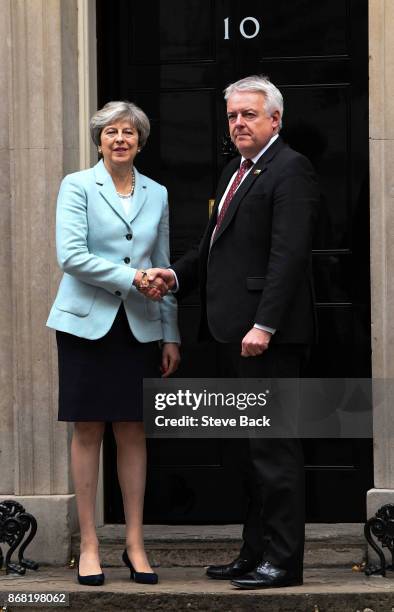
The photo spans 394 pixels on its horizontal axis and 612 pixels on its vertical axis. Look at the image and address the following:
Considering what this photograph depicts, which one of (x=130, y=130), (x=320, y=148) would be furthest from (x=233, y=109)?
(x=320, y=148)

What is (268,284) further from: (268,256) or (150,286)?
(150,286)

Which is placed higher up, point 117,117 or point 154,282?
point 117,117

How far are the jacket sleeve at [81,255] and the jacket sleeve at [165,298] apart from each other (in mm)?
302

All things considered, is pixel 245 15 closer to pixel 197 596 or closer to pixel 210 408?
pixel 210 408

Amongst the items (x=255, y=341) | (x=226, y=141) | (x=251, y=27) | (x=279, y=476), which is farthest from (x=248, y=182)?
(x=251, y=27)

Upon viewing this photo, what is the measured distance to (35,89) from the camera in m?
7.08

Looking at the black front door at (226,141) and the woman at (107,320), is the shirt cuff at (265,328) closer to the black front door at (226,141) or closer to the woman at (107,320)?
the woman at (107,320)

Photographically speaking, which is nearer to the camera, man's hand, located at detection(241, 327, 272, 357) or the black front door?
man's hand, located at detection(241, 327, 272, 357)

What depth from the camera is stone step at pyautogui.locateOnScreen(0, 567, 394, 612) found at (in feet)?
19.8

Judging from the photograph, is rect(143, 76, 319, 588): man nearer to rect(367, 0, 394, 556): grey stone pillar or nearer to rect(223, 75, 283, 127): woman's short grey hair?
rect(223, 75, 283, 127): woman's short grey hair

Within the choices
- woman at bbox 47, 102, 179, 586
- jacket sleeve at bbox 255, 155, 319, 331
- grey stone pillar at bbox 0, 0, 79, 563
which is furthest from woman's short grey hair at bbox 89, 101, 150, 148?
grey stone pillar at bbox 0, 0, 79, 563

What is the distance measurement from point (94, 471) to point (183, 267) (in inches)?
38.3

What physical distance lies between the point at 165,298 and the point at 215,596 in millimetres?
1314

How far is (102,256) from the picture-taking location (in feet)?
20.5
